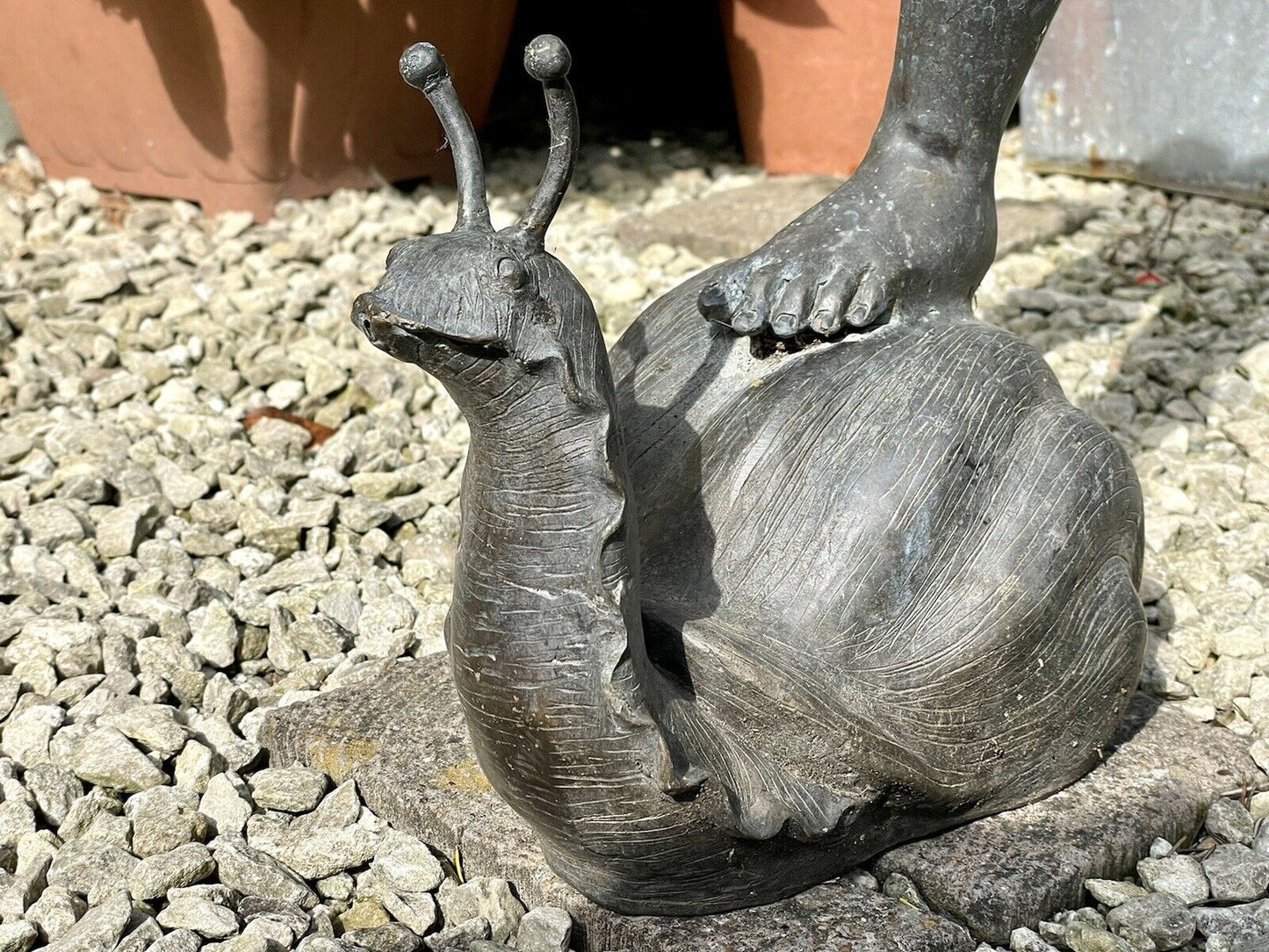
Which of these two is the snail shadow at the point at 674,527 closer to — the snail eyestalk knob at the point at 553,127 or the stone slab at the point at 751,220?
the snail eyestalk knob at the point at 553,127

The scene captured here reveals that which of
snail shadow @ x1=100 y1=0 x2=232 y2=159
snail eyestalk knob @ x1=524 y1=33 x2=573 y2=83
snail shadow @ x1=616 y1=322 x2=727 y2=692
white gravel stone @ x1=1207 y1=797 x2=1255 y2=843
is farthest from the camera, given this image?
snail shadow @ x1=100 y1=0 x2=232 y2=159

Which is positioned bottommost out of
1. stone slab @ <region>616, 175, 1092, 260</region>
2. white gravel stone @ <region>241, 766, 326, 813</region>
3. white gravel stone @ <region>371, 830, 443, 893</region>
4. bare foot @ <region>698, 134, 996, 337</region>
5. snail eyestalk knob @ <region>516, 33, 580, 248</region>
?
white gravel stone @ <region>371, 830, 443, 893</region>

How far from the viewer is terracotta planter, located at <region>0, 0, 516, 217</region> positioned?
13.9 ft

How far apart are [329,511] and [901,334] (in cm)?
143

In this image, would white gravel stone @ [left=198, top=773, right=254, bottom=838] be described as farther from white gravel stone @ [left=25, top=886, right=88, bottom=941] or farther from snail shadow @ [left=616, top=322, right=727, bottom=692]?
snail shadow @ [left=616, top=322, right=727, bottom=692]

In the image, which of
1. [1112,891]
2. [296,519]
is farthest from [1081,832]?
[296,519]

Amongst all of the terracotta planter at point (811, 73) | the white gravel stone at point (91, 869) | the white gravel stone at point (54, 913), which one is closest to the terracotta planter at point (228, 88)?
the terracotta planter at point (811, 73)

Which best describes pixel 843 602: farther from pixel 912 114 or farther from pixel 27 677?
pixel 27 677

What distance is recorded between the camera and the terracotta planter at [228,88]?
4.24 m

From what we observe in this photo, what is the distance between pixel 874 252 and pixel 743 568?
0.52m

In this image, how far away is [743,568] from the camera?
198 cm

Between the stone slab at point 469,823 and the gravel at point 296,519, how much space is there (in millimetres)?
41

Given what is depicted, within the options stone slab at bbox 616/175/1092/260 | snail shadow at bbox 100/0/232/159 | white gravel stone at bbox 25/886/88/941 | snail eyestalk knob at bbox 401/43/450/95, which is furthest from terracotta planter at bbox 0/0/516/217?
snail eyestalk knob at bbox 401/43/450/95

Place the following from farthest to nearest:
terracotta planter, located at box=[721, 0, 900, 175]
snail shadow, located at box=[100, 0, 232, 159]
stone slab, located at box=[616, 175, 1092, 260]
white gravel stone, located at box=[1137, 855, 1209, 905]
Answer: terracotta planter, located at box=[721, 0, 900, 175] < stone slab, located at box=[616, 175, 1092, 260] < snail shadow, located at box=[100, 0, 232, 159] < white gravel stone, located at box=[1137, 855, 1209, 905]
